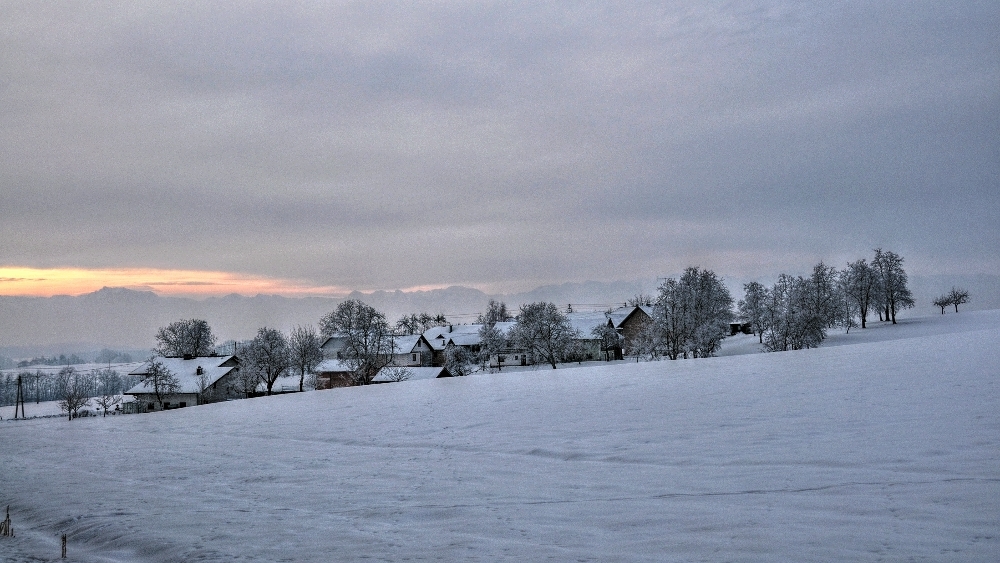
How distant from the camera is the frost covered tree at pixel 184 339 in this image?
11338cm

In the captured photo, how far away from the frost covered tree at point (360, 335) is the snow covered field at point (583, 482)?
4495 cm

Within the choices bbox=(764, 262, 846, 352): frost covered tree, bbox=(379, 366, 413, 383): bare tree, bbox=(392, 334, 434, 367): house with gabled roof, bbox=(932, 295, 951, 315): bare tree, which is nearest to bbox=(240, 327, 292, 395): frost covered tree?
bbox=(379, 366, 413, 383): bare tree

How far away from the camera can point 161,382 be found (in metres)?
81.2

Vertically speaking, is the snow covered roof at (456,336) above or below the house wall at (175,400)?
above

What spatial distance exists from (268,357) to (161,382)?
43.2 feet

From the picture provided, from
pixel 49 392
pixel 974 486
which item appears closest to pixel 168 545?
pixel 974 486

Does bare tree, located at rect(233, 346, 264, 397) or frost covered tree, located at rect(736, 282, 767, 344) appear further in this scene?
frost covered tree, located at rect(736, 282, 767, 344)

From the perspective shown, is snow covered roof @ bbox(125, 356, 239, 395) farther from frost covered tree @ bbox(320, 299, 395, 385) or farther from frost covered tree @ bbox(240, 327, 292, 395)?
frost covered tree @ bbox(320, 299, 395, 385)

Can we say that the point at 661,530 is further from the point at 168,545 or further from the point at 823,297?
the point at 823,297

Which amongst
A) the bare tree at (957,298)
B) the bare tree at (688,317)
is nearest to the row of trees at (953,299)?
the bare tree at (957,298)

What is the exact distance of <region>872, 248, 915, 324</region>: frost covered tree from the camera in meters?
106

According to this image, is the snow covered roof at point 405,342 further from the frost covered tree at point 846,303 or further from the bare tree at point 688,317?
the frost covered tree at point 846,303

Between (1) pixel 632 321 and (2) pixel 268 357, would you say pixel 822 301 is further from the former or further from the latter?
(2) pixel 268 357

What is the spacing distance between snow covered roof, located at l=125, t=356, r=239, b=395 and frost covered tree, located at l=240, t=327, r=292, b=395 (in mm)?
4291
